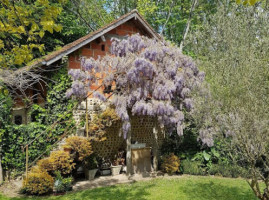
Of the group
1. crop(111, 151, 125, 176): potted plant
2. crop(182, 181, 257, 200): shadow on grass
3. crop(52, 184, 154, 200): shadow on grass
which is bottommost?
crop(182, 181, 257, 200): shadow on grass

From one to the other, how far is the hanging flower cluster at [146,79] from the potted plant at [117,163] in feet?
4.31

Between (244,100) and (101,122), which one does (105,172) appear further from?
(244,100)

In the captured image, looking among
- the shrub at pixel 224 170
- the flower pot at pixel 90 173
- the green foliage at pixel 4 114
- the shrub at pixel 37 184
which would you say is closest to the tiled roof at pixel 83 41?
the green foliage at pixel 4 114

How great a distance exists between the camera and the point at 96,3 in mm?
23344

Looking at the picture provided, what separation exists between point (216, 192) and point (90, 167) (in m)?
4.32

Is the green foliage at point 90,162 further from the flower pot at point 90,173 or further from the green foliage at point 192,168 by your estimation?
the green foliage at point 192,168

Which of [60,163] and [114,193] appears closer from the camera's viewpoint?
[114,193]

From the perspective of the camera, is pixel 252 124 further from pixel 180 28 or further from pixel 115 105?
pixel 180 28

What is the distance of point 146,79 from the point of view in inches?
368

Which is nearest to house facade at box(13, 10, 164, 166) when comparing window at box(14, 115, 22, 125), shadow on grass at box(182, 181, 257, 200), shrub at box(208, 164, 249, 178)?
window at box(14, 115, 22, 125)

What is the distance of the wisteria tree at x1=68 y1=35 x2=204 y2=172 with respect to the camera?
912 centimetres

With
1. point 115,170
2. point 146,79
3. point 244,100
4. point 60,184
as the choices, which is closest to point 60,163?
point 60,184

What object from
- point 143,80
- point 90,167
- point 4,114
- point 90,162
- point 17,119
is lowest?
point 90,167

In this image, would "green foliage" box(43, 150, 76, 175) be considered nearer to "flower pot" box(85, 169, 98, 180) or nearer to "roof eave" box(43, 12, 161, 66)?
"flower pot" box(85, 169, 98, 180)
